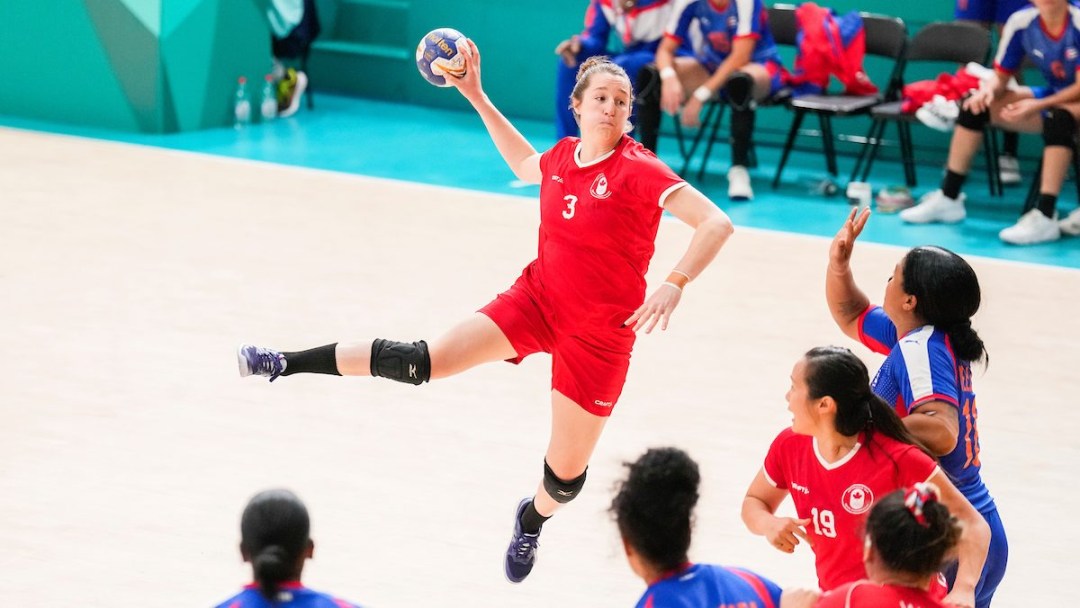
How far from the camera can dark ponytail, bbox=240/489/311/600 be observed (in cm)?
234

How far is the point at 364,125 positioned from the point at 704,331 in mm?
5980

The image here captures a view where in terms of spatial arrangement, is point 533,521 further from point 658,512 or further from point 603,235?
point 658,512

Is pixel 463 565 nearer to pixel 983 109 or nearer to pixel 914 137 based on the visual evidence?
pixel 983 109

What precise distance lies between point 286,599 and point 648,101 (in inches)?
296

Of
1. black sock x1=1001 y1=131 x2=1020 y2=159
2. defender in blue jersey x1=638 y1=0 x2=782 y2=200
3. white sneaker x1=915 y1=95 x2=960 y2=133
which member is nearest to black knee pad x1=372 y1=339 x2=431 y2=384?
defender in blue jersey x1=638 y1=0 x2=782 y2=200

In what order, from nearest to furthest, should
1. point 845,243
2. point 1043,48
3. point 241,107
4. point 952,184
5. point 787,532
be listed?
point 787,532, point 845,243, point 1043,48, point 952,184, point 241,107

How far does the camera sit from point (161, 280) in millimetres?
6785

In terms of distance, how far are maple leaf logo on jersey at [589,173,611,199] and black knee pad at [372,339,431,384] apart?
699mm

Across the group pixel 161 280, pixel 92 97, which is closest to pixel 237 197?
pixel 161 280

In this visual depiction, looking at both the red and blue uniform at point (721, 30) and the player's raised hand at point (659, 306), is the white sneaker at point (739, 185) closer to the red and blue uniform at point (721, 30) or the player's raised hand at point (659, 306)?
the red and blue uniform at point (721, 30)

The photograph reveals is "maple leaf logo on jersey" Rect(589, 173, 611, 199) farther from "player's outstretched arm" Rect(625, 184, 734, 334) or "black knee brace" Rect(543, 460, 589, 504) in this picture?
"black knee brace" Rect(543, 460, 589, 504)

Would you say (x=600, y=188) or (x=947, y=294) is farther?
(x=600, y=188)

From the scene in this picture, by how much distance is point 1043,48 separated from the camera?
340 inches

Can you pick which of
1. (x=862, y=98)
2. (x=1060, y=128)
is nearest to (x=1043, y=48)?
(x=1060, y=128)
